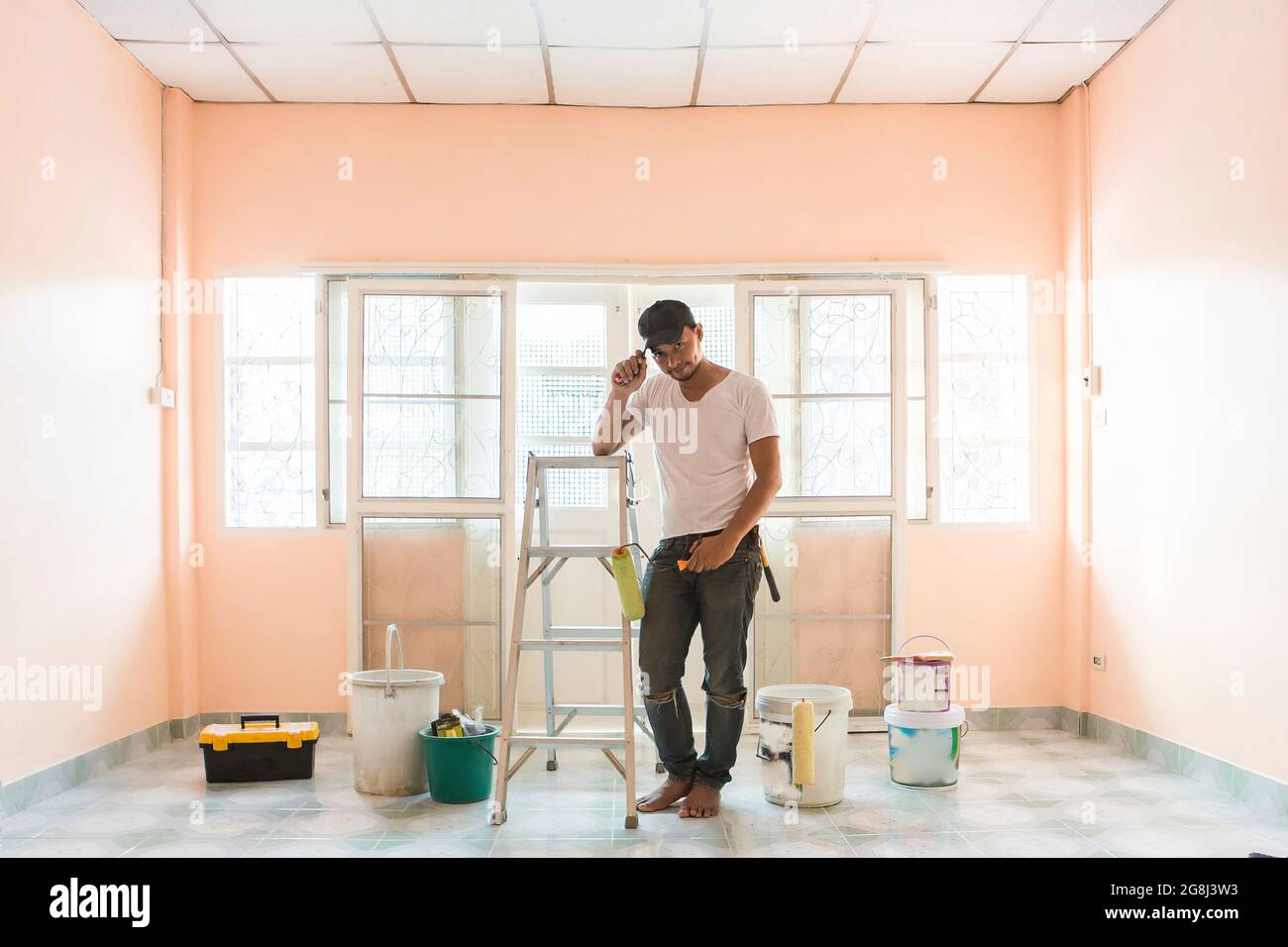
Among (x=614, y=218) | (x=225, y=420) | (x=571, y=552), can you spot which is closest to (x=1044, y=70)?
(x=614, y=218)

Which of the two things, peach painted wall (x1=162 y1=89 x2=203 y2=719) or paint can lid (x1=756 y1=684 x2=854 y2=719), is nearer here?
paint can lid (x1=756 y1=684 x2=854 y2=719)

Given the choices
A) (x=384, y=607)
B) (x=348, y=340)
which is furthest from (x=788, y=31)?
(x=384, y=607)

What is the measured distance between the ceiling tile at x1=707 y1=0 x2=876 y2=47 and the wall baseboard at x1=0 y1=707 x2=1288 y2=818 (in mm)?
2997

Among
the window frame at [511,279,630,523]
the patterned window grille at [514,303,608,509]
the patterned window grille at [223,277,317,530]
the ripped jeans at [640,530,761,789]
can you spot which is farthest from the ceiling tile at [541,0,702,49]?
the ripped jeans at [640,530,761,789]

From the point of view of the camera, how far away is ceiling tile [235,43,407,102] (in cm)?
437

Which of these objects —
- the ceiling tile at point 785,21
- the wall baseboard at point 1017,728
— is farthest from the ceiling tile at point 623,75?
the wall baseboard at point 1017,728

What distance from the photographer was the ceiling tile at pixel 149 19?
3.95 m

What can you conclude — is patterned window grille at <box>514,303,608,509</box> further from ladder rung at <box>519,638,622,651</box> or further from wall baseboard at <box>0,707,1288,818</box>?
ladder rung at <box>519,638,622,651</box>

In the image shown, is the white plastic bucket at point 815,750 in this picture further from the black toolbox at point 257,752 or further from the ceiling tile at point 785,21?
the ceiling tile at point 785,21

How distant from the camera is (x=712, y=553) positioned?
3.34m

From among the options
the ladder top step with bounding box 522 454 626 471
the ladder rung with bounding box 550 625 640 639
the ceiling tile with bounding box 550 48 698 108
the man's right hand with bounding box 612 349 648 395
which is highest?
the ceiling tile with bounding box 550 48 698 108

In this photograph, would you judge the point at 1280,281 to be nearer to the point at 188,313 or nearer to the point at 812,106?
the point at 812,106

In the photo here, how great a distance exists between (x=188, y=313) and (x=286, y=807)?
7.73 feet

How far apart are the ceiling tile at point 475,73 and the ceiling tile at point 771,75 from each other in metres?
0.74
